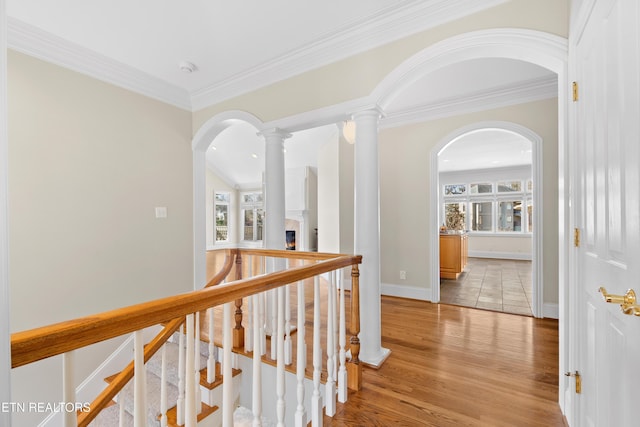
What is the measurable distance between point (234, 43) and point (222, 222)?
838 centimetres

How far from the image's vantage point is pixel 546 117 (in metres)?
3.16

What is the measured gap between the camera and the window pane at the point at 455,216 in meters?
8.80

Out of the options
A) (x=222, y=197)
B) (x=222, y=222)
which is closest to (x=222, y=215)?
(x=222, y=222)

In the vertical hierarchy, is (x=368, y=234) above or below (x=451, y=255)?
above

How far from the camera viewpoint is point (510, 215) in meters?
8.23

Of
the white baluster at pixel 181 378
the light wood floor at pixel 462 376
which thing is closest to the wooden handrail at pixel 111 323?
the white baluster at pixel 181 378

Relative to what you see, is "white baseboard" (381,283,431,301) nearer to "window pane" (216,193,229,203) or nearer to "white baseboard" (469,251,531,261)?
"white baseboard" (469,251,531,261)

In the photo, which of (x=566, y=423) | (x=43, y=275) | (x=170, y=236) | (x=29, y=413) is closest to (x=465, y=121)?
(x=566, y=423)

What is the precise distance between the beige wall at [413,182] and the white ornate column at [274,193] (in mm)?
1796

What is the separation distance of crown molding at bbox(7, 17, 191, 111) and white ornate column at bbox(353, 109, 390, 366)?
241cm

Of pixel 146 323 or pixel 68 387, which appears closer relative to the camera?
pixel 68 387

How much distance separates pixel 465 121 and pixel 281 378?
3.57 m

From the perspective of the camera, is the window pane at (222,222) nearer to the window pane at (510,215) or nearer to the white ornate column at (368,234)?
the white ornate column at (368,234)

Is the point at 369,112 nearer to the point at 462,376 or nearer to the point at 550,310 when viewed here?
the point at 462,376
